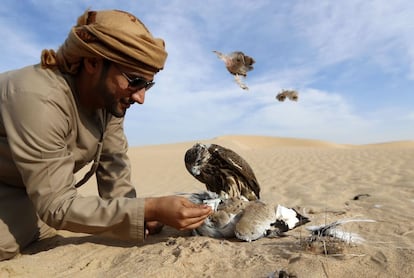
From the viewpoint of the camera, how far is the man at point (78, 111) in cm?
239

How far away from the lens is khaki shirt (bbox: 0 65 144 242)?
93.4 inches

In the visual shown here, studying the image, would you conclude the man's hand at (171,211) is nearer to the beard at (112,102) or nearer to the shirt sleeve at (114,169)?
the beard at (112,102)

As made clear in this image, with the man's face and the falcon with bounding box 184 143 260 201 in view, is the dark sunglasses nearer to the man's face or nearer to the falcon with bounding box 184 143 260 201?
the man's face

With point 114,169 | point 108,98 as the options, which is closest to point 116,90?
point 108,98

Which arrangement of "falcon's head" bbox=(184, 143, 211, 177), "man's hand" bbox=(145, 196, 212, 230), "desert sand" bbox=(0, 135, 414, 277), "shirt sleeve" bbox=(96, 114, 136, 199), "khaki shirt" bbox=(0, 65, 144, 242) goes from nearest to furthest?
"desert sand" bbox=(0, 135, 414, 277) → "khaki shirt" bbox=(0, 65, 144, 242) → "man's hand" bbox=(145, 196, 212, 230) → "falcon's head" bbox=(184, 143, 211, 177) → "shirt sleeve" bbox=(96, 114, 136, 199)

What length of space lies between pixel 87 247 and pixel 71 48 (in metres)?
1.55

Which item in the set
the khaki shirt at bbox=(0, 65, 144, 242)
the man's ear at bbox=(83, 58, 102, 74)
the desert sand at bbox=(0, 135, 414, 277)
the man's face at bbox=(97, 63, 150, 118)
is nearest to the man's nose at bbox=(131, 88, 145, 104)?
the man's face at bbox=(97, 63, 150, 118)

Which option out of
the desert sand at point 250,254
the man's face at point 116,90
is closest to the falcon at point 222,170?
the desert sand at point 250,254

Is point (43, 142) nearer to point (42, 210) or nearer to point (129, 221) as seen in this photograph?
point (42, 210)

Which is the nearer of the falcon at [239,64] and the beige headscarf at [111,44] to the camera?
the beige headscarf at [111,44]

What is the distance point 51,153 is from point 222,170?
1442 millimetres

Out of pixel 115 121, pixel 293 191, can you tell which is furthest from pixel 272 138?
pixel 115 121

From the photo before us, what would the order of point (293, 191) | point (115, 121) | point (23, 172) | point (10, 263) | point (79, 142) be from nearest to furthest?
point (23, 172) < point (10, 263) < point (79, 142) < point (115, 121) < point (293, 191)

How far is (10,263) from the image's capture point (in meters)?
2.67
